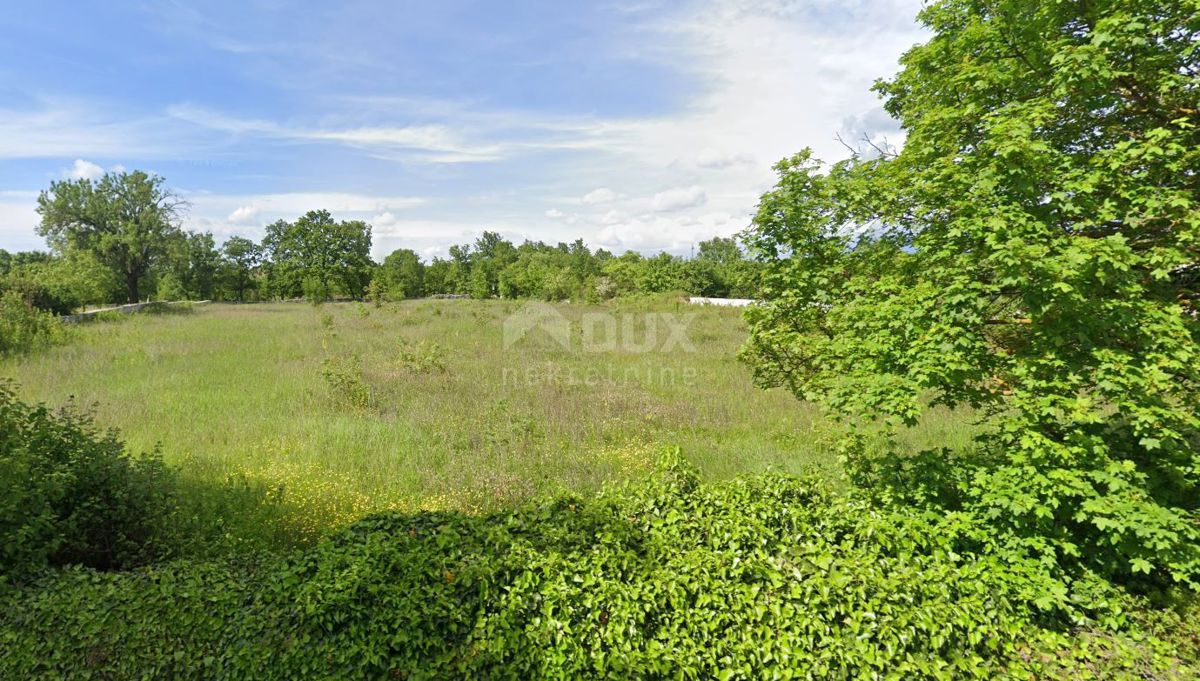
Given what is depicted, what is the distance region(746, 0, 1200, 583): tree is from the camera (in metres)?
3.64

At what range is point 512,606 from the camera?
2994 millimetres

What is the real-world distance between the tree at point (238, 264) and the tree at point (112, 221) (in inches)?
596

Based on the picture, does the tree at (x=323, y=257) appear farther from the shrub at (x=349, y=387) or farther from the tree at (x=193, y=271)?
the shrub at (x=349, y=387)

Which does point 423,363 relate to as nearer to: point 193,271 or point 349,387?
point 349,387

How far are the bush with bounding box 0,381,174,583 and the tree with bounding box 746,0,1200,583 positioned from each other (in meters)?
6.49

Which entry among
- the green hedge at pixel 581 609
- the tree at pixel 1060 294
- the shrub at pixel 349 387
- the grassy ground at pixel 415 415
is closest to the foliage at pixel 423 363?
the grassy ground at pixel 415 415

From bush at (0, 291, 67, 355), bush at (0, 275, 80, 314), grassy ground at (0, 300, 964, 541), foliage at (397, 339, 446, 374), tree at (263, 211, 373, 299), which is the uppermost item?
tree at (263, 211, 373, 299)

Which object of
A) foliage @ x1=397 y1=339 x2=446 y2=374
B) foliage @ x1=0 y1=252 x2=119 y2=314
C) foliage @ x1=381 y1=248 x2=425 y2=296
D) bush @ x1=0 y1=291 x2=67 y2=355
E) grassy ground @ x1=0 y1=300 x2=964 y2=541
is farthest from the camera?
foliage @ x1=381 y1=248 x2=425 y2=296

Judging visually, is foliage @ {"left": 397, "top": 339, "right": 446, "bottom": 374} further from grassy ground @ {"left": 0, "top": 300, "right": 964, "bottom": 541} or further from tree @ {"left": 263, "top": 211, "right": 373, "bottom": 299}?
tree @ {"left": 263, "top": 211, "right": 373, "bottom": 299}

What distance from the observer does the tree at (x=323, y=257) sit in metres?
50.8

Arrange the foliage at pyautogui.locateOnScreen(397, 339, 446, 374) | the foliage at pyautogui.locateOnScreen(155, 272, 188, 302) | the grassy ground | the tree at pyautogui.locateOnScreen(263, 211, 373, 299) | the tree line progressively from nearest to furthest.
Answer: the grassy ground < the foliage at pyautogui.locateOnScreen(397, 339, 446, 374) < the tree line < the foliage at pyautogui.locateOnScreen(155, 272, 188, 302) < the tree at pyautogui.locateOnScreen(263, 211, 373, 299)

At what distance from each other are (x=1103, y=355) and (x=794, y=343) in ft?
8.08

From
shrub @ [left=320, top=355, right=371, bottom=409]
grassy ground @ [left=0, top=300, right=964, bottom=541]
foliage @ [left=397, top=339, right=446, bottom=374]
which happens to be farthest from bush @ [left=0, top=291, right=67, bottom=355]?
foliage @ [left=397, top=339, right=446, bottom=374]

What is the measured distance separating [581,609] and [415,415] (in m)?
6.72
